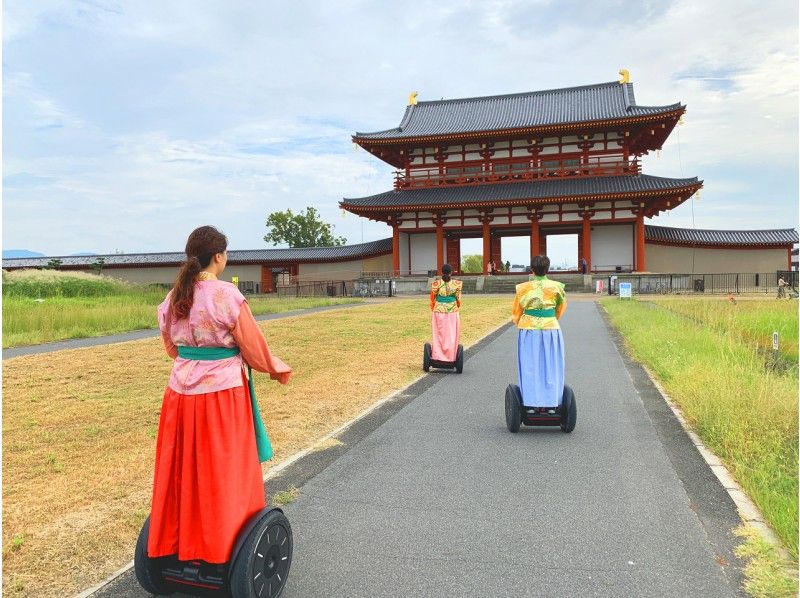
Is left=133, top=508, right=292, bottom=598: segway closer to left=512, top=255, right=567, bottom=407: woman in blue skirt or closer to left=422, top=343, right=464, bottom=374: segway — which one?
left=512, top=255, right=567, bottom=407: woman in blue skirt

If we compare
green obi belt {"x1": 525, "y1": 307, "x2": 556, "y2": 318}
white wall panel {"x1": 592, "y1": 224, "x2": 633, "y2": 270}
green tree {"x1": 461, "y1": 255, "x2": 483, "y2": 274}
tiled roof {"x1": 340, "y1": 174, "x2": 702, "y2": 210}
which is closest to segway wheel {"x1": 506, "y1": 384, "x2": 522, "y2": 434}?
green obi belt {"x1": 525, "y1": 307, "x2": 556, "y2": 318}

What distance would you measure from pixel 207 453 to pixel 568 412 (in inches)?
146

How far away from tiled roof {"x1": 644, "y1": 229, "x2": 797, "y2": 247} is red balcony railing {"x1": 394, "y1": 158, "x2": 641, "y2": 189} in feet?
12.4

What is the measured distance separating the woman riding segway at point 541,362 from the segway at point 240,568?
3.18 meters

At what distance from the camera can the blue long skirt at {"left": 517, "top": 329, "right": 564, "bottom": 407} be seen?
5.40 m

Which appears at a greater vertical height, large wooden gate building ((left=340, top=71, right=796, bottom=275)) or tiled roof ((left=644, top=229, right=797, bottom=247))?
large wooden gate building ((left=340, top=71, right=796, bottom=275))

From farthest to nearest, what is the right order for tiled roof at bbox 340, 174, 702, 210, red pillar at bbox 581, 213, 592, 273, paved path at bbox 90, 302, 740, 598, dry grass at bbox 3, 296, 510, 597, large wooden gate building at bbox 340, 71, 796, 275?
1. red pillar at bbox 581, 213, 592, 273
2. large wooden gate building at bbox 340, 71, 796, 275
3. tiled roof at bbox 340, 174, 702, 210
4. dry grass at bbox 3, 296, 510, 597
5. paved path at bbox 90, 302, 740, 598

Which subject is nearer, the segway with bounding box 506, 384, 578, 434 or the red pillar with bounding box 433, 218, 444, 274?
the segway with bounding box 506, 384, 578, 434

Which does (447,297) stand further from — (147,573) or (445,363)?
(147,573)

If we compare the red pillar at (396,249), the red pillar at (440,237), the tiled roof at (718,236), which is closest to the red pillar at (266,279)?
the red pillar at (396,249)

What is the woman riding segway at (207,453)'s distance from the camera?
2.63m

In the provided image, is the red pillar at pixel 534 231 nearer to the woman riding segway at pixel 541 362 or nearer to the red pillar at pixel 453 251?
the red pillar at pixel 453 251

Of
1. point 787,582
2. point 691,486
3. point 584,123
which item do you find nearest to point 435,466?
point 691,486

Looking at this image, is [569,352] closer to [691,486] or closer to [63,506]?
[691,486]
